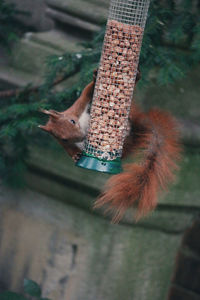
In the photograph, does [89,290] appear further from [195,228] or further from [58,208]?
[195,228]

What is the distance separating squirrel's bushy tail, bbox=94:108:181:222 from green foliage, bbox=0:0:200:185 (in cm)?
14

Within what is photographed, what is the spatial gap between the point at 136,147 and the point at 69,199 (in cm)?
72

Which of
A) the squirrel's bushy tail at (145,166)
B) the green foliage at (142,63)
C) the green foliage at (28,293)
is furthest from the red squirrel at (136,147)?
the green foliage at (28,293)

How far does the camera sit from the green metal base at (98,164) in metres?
1.37

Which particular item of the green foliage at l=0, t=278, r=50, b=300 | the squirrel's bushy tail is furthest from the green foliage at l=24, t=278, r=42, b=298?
the squirrel's bushy tail

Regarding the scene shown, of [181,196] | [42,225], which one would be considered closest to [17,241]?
[42,225]

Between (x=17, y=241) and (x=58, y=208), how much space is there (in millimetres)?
259

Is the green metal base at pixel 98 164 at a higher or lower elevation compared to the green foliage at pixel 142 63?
lower

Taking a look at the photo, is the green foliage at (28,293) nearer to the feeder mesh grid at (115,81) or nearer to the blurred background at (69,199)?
the blurred background at (69,199)

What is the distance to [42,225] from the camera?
7.41 ft

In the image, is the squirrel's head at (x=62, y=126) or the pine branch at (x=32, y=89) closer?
the squirrel's head at (x=62, y=126)

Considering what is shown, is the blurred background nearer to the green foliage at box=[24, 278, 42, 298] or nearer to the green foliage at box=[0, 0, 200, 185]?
the green foliage at box=[0, 0, 200, 185]

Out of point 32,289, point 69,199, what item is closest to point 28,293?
point 32,289

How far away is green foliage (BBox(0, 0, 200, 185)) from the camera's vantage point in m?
1.61
